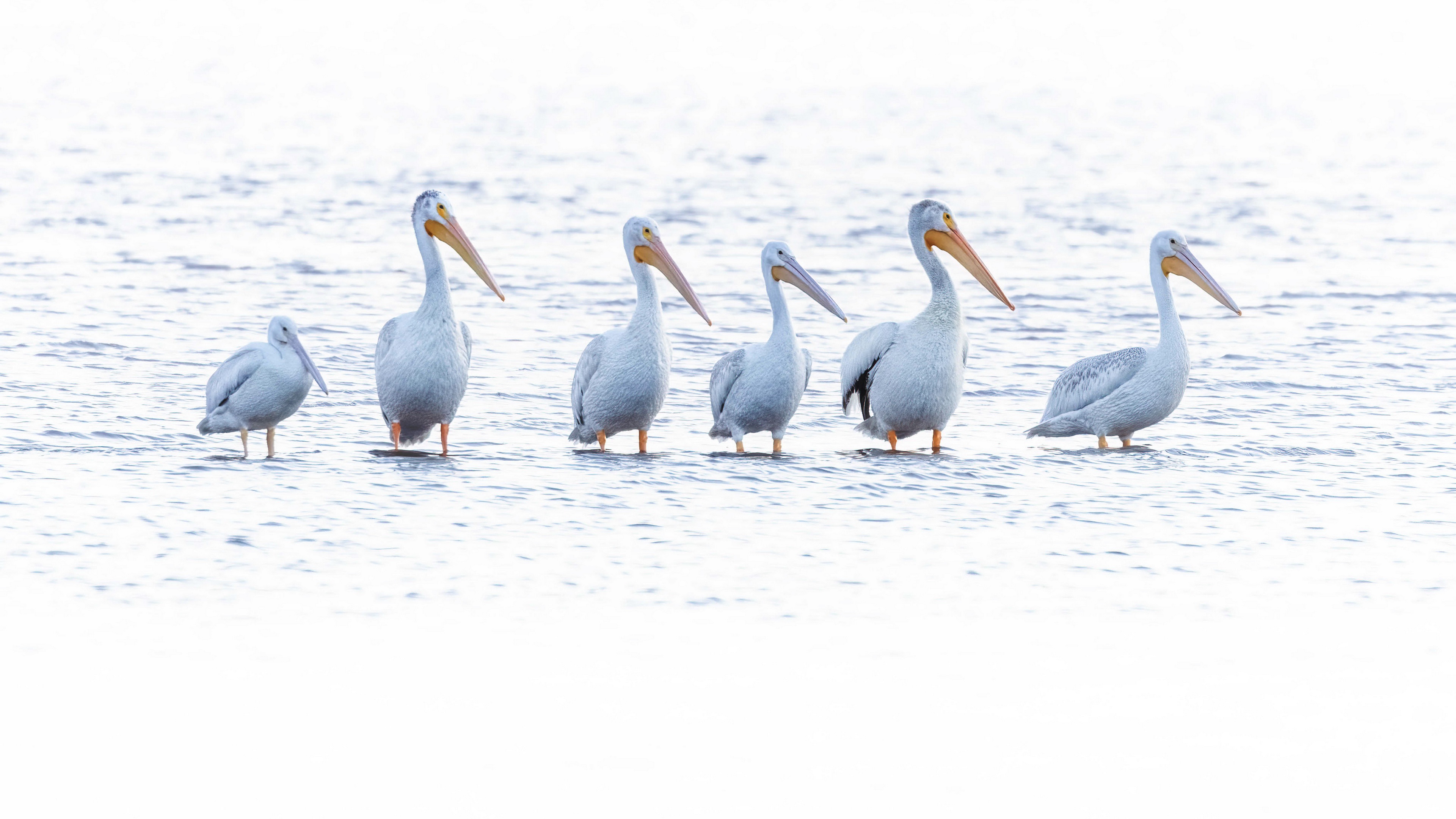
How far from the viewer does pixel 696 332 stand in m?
10.9

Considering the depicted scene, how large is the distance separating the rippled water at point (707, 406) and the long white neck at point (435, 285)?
60 cm

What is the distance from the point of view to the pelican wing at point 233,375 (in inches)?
282

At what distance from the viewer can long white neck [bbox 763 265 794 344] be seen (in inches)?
291

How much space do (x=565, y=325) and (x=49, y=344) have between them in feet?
9.63

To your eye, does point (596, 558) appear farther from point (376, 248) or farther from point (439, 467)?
point (376, 248)

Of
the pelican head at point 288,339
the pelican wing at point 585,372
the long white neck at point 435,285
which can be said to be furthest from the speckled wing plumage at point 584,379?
the pelican head at point 288,339

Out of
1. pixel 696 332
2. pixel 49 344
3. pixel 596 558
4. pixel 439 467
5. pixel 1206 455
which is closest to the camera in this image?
pixel 596 558

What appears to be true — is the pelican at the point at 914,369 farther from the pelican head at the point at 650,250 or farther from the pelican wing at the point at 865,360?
the pelican head at the point at 650,250

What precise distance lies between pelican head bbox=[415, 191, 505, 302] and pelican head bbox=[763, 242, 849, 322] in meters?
1.10

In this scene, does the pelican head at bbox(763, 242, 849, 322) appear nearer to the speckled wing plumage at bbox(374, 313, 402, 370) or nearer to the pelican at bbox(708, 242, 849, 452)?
the pelican at bbox(708, 242, 849, 452)

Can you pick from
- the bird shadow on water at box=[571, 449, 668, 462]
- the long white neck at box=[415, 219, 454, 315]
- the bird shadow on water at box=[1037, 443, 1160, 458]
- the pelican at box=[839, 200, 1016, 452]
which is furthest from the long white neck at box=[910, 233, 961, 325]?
the long white neck at box=[415, 219, 454, 315]

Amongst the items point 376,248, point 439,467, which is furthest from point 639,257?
point 376,248

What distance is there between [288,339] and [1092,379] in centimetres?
321

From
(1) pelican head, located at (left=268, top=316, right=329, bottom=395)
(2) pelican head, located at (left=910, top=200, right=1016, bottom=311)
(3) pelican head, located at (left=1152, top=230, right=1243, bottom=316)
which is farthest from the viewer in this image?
(3) pelican head, located at (left=1152, top=230, right=1243, bottom=316)
